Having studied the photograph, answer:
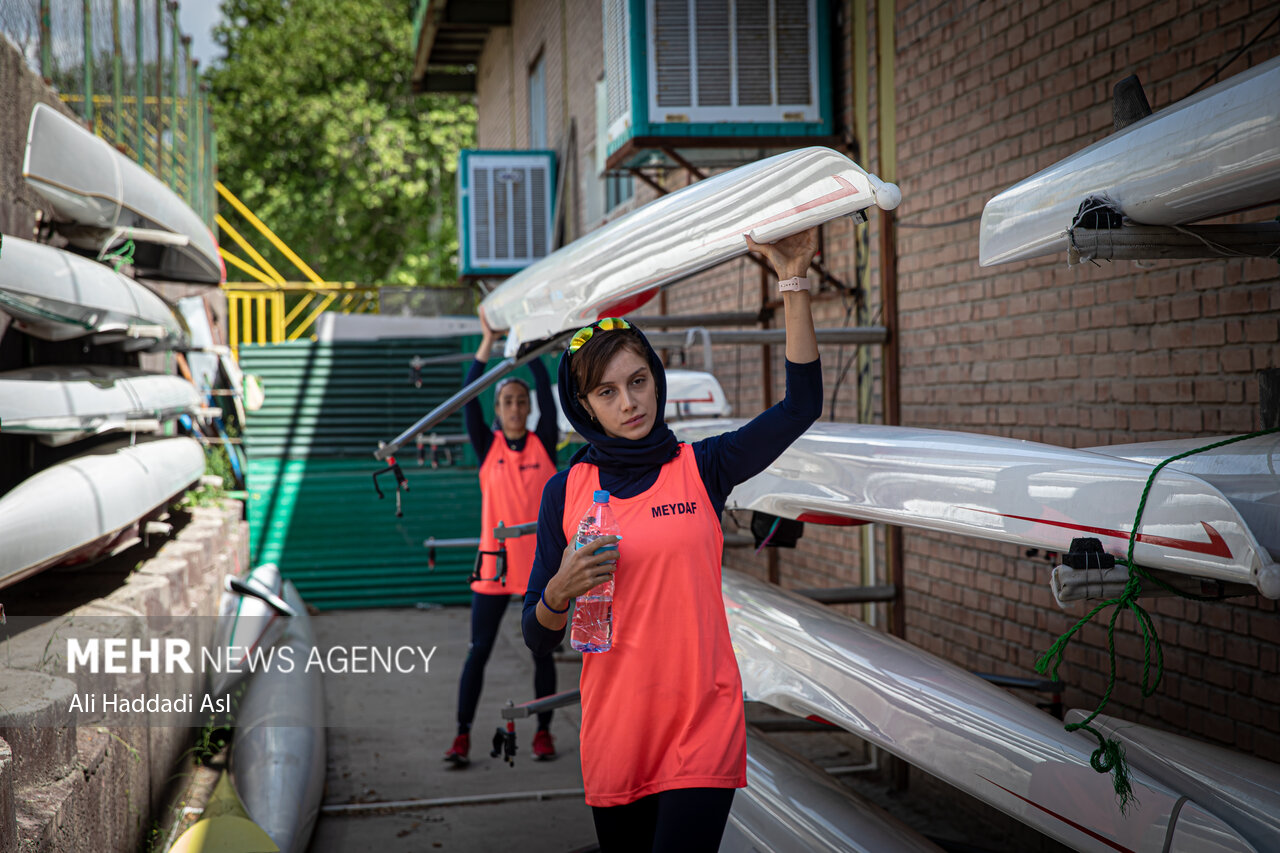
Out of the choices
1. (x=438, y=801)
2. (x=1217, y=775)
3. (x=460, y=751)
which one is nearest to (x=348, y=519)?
(x=460, y=751)

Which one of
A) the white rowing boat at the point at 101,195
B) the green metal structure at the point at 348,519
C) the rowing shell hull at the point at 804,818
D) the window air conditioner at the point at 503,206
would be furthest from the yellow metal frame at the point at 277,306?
the rowing shell hull at the point at 804,818

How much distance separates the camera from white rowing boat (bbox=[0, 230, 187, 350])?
14.3 ft

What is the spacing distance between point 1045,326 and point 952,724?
6.10 ft

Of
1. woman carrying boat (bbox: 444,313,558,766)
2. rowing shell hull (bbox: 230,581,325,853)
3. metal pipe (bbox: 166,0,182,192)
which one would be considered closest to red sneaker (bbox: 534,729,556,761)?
woman carrying boat (bbox: 444,313,558,766)

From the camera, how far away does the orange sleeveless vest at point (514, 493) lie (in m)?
5.51

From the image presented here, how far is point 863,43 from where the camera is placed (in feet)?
18.2

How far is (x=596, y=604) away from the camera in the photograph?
7.38 ft

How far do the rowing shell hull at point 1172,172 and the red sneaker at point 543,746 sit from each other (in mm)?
3881

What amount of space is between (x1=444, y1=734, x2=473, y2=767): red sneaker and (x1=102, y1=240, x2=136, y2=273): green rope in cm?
318

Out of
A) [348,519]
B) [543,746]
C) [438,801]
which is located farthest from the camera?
[348,519]

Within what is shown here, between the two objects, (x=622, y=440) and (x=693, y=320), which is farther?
(x=693, y=320)

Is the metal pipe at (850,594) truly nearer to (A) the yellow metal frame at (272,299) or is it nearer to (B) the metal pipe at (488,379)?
(B) the metal pipe at (488,379)

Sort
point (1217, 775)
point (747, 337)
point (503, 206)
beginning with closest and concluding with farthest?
point (1217, 775) < point (747, 337) < point (503, 206)

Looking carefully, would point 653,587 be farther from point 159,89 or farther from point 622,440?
point 159,89
